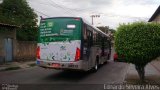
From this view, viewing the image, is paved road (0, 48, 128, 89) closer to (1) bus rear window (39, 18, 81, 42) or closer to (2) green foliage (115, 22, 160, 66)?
(2) green foliage (115, 22, 160, 66)

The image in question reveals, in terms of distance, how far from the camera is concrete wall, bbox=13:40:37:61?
91.4ft

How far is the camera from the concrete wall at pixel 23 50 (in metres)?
27.8

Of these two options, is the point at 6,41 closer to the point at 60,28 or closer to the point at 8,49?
the point at 8,49

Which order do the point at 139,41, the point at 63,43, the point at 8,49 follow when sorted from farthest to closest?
the point at 8,49 < the point at 63,43 < the point at 139,41

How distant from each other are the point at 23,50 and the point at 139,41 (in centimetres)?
1787

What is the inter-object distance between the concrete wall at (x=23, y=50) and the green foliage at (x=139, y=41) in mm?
15818

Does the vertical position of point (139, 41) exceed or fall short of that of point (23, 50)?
it exceeds it

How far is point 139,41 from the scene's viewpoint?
13.3 metres

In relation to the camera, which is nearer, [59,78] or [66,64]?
[66,64]

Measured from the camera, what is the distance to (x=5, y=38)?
26.1m

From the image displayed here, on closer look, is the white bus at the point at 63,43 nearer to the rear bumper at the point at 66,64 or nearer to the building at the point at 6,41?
the rear bumper at the point at 66,64

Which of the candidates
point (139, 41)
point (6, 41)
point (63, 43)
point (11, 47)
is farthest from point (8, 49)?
point (139, 41)

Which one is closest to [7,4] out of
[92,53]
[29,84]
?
[92,53]

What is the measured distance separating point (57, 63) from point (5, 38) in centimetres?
1218
